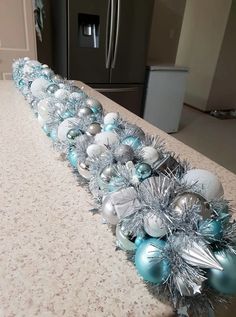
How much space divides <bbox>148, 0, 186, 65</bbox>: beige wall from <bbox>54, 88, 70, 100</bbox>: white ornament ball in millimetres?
2727

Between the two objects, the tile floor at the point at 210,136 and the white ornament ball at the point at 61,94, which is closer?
the white ornament ball at the point at 61,94

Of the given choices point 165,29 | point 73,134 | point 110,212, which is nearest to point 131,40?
point 165,29

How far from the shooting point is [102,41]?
2.28m

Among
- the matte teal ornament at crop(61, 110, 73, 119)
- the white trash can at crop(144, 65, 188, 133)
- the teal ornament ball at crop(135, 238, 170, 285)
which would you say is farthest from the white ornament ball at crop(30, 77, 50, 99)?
the white trash can at crop(144, 65, 188, 133)

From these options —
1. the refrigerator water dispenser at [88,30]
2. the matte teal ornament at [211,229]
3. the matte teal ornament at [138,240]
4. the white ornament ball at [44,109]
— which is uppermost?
the refrigerator water dispenser at [88,30]

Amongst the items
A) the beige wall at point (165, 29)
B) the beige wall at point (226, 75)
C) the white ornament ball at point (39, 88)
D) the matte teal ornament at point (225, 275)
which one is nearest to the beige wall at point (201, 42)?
the beige wall at point (226, 75)

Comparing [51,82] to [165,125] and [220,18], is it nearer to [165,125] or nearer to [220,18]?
[165,125]

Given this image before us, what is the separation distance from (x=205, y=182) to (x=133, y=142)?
0.16 meters

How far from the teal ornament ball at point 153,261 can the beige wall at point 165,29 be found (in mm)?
3229

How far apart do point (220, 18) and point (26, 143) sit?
4341 mm

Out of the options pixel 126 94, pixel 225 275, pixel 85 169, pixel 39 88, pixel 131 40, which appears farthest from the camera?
Result: pixel 126 94

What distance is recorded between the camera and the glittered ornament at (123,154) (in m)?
0.42

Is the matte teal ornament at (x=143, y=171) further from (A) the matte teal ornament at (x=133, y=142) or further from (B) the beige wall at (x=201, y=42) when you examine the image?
(B) the beige wall at (x=201, y=42)

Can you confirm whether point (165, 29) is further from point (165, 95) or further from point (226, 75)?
point (226, 75)
